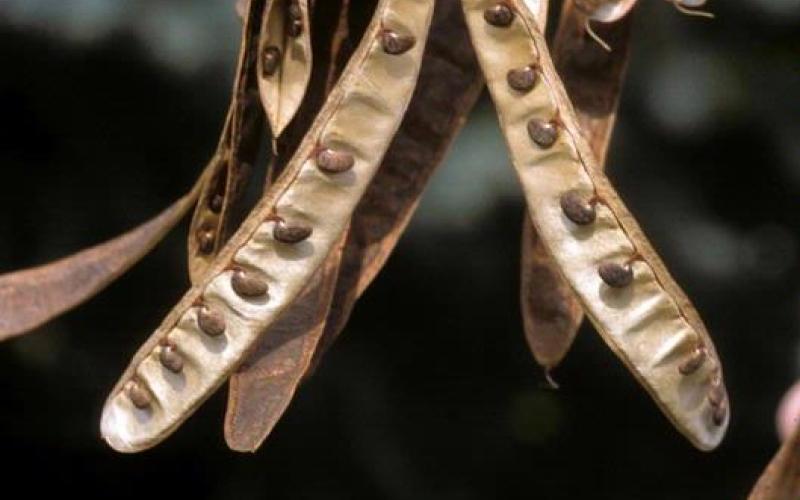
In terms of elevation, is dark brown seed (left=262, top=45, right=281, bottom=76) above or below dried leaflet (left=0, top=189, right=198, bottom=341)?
above

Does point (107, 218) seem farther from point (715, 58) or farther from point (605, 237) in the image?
point (605, 237)

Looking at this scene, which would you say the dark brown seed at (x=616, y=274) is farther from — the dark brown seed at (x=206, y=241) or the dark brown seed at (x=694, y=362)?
the dark brown seed at (x=206, y=241)

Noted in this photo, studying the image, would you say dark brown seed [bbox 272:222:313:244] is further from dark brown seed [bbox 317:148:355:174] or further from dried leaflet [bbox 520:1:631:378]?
dried leaflet [bbox 520:1:631:378]

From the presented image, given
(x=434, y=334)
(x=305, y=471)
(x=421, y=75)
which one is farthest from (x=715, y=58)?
(x=421, y=75)

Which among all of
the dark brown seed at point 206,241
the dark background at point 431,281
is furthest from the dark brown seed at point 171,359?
the dark background at point 431,281

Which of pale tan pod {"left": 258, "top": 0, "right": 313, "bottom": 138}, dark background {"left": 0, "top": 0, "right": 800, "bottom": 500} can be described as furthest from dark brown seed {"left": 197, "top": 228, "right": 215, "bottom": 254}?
dark background {"left": 0, "top": 0, "right": 800, "bottom": 500}

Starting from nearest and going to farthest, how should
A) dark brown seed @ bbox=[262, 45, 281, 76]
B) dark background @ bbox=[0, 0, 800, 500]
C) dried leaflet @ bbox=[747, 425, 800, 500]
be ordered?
dried leaflet @ bbox=[747, 425, 800, 500]
dark brown seed @ bbox=[262, 45, 281, 76]
dark background @ bbox=[0, 0, 800, 500]
